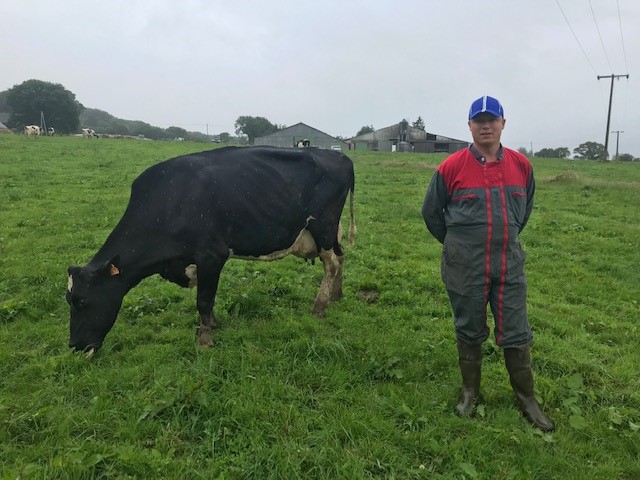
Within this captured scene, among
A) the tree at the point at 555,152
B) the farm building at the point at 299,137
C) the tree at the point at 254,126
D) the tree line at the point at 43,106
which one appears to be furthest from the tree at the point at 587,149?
the tree line at the point at 43,106

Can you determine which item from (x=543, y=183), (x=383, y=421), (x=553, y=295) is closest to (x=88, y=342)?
(x=383, y=421)

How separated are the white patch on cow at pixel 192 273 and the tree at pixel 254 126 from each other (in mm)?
113766

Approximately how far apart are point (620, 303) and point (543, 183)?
51.5 ft

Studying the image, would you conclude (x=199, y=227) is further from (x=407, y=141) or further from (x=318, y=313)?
(x=407, y=141)

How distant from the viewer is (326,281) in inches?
252

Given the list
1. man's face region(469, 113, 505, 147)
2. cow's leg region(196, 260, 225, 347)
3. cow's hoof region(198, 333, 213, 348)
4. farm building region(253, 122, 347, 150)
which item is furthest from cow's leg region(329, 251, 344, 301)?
farm building region(253, 122, 347, 150)

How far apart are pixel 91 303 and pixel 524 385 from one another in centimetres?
444

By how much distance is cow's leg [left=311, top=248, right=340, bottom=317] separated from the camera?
6.25 metres

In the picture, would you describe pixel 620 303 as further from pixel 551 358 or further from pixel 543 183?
pixel 543 183

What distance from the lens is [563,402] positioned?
13.7ft

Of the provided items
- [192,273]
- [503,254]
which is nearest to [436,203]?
[503,254]

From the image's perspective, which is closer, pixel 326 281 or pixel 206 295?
pixel 206 295

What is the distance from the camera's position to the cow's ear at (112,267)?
4.94m

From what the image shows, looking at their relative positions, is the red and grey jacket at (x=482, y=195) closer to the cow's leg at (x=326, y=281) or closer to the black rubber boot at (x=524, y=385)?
the black rubber boot at (x=524, y=385)
